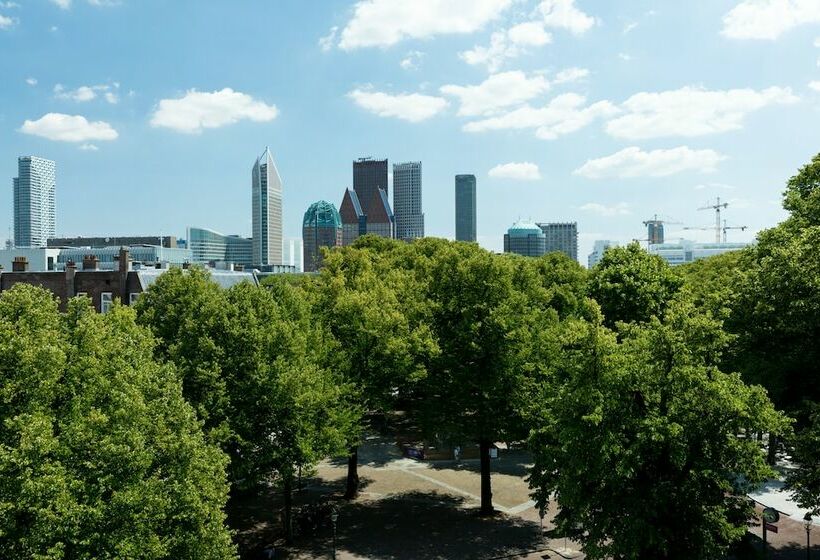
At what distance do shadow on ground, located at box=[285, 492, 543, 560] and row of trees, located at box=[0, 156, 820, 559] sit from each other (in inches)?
72.4

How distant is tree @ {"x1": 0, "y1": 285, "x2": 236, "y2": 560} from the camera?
15164 millimetres

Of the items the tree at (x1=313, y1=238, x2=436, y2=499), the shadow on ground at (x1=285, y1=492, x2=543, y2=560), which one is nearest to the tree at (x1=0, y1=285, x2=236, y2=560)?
the shadow on ground at (x1=285, y1=492, x2=543, y2=560)

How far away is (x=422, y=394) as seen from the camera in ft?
115

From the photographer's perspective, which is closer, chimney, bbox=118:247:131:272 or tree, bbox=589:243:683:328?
tree, bbox=589:243:683:328

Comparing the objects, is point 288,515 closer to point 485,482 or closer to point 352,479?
point 352,479

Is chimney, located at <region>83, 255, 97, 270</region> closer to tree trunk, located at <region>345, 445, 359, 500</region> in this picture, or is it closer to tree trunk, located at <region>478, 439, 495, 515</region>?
tree trunk, located at <region>345, 445, 359, 500</region>

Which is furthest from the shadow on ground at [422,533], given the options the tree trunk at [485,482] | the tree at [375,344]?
the tree at [375,344]

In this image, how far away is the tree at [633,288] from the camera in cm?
4091

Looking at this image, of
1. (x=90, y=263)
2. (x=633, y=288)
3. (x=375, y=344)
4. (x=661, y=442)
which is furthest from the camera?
(x=90, y=263)

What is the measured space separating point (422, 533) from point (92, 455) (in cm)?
1773

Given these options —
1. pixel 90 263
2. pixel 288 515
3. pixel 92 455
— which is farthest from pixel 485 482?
pixel 90 263

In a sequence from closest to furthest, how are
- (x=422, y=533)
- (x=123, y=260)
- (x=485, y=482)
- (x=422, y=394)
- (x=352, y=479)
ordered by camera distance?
(x=422, y=533)
(x=485, y=482)
(x=352, y=479)
(x=422, y=394)
(x=123, y=260)

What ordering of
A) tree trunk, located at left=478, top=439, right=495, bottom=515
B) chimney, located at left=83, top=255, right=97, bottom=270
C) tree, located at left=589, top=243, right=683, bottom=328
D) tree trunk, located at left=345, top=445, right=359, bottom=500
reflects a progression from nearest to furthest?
tree trunk, located at left=478, top=439, right=495, bottom=515, tree trunk, located at left=345, top=445, right=359, bottom=500, tree, located at left=589, top=243, right=683, bottom=328, chimney, located at left=83, top=255, right=97, bottom=270

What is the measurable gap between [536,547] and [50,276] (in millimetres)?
46031
